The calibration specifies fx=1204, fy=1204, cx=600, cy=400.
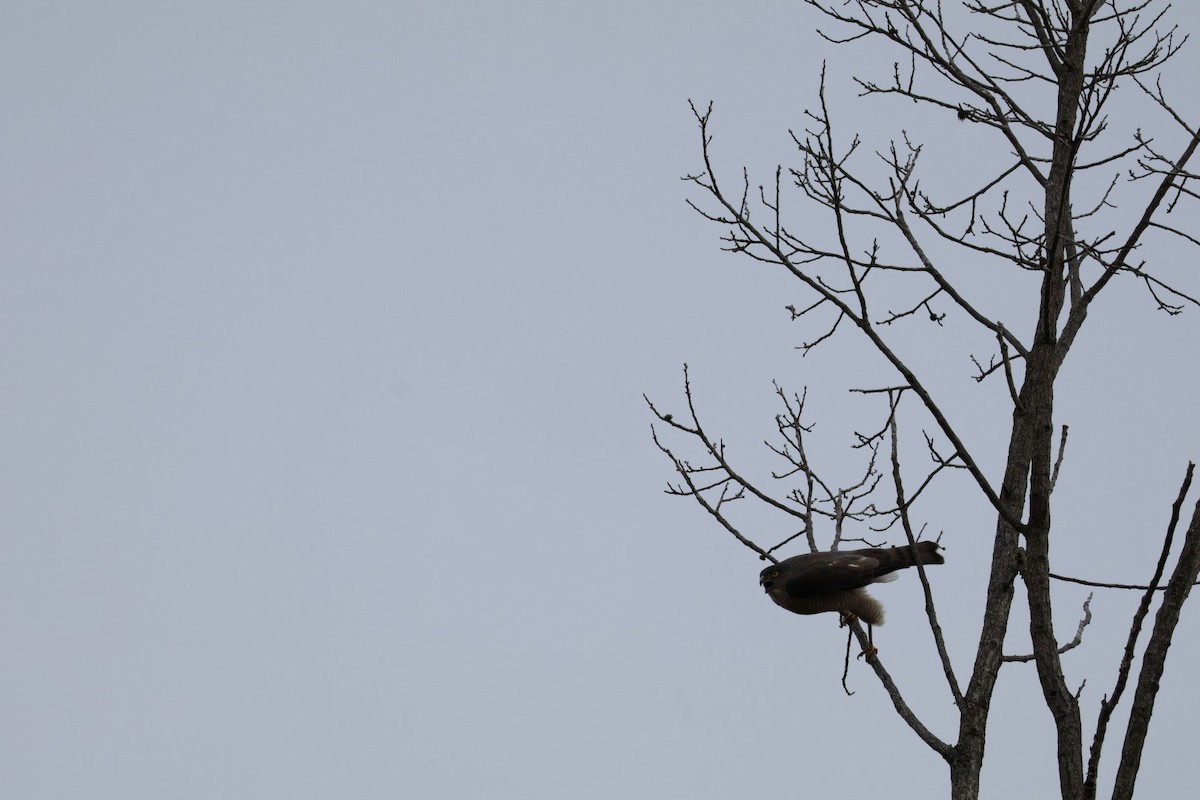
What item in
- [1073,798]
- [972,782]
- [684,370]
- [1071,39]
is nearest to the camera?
[1073,798]

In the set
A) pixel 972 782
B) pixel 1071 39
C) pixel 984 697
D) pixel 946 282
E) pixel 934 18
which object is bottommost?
pixel 972 782

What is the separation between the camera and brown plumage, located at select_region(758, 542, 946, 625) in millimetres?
5445

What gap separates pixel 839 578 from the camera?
216 inches

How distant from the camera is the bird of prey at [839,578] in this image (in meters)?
5.45

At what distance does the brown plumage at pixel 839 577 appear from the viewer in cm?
545

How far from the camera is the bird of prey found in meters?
5.45

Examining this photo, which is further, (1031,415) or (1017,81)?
(1017,81)

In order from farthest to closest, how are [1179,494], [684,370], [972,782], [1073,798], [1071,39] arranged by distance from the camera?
[684,370] → [1071,39] → [972,782] → [1073,798] → [1179,494]

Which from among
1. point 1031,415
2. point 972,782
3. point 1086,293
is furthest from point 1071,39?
point 972,782

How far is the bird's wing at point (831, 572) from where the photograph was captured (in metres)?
5.41

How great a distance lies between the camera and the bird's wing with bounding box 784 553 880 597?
5406 mm

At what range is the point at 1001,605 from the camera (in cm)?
400

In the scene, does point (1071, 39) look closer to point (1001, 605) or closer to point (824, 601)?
point (1001, 605)

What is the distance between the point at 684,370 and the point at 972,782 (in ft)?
6.37
